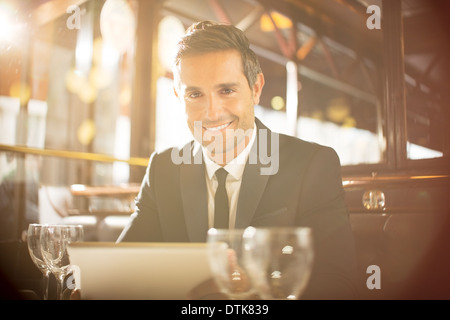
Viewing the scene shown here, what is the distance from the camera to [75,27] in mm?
4840

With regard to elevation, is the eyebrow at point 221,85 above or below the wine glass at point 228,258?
above

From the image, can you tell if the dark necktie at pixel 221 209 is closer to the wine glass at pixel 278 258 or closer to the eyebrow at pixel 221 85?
the eyebrow at pixel 221 85

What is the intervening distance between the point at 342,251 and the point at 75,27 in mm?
4472

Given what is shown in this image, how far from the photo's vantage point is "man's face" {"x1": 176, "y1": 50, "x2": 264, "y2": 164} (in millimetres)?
1404

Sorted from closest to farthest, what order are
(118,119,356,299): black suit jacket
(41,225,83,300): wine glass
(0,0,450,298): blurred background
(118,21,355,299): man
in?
(41,225,83,300): wine glass < (118,119,356,299): black suit jacket < (118,21,355,299): man < (0,0,450,298): blurred background

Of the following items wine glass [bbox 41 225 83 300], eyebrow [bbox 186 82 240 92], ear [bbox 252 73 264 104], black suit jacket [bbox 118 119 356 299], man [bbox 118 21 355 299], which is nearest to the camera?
wine glass [bbox 41 225 83 300]

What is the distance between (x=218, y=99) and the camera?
4.84 feet

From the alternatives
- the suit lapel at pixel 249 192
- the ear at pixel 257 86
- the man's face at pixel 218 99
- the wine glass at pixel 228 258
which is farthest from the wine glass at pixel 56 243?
the ear at pixel 257 86

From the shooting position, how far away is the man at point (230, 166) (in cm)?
131

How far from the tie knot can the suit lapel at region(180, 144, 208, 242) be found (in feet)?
0.20

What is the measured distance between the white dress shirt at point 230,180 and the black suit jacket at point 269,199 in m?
0.02

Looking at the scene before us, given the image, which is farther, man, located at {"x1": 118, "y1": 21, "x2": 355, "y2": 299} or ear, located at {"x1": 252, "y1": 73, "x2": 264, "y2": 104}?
ear, located at {"x1": 252, "y1": 73, "x2": 264, "y2": 104}

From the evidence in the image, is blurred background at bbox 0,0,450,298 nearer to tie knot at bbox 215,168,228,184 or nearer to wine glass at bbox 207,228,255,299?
tie knot at bbox 215,168,228,184

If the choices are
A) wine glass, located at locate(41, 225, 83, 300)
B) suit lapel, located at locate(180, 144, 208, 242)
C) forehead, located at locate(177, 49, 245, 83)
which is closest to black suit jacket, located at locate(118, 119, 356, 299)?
suit lapel, located at locate(180, 144, 208, 242)
